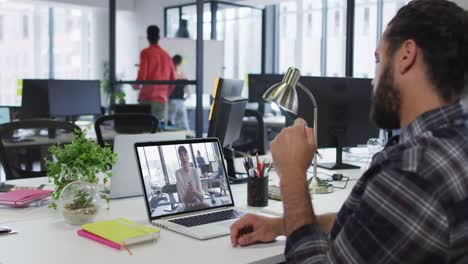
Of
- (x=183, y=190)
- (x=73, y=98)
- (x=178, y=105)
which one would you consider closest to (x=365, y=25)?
(x=178, y=105)

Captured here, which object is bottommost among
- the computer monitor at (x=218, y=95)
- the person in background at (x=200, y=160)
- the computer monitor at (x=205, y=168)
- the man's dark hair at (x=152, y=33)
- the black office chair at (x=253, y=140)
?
the black office chair at (x=253, y=140)

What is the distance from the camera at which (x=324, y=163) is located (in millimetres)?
2850

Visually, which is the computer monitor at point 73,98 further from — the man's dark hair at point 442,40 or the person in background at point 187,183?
the man's dark hair at point 442,40

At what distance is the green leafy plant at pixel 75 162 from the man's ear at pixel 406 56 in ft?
3.24

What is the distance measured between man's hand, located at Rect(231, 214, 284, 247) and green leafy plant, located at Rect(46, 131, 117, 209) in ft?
1.69

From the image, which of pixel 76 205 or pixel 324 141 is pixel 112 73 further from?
pixel 76 205

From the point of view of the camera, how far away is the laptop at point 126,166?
6.17 feet

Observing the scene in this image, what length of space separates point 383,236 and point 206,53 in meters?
6.84

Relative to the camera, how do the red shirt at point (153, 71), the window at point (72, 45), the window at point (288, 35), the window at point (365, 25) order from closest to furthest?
the red shirt at point (153, 71) → the window at point (365, 25) → the window at point (288, 35) → the window at point (72, 45)

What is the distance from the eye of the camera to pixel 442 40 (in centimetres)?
105

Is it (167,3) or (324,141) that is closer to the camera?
(324,141)

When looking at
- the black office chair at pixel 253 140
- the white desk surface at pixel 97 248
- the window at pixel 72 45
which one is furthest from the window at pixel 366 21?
the white desk surface at pixel 97 248

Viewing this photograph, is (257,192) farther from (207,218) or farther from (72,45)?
(72,45)

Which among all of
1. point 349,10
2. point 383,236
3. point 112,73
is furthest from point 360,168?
point 112,73
